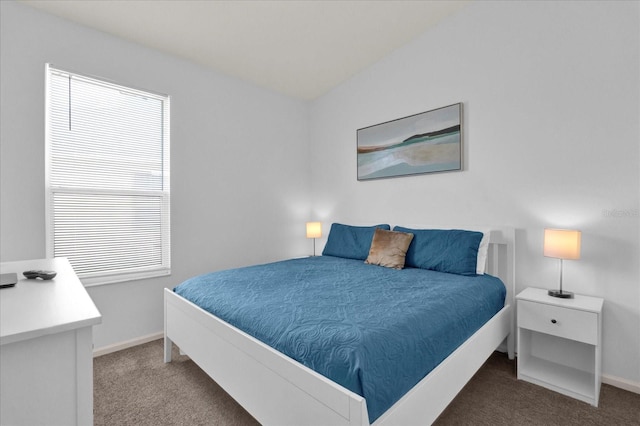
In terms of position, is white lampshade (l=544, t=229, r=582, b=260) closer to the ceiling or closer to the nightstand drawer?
the nightstand drawer

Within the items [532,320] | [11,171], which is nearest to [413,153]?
[532,320]

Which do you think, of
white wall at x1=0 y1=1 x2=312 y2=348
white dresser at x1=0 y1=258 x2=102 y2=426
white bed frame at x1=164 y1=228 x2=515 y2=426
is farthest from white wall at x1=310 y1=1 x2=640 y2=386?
white dresser at x1=0 y1=258 x2=102 y2=426

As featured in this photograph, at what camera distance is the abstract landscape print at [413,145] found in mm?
2844

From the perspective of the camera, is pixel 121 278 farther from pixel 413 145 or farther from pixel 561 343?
pixel 561 343

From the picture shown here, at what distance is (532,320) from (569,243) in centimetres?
56

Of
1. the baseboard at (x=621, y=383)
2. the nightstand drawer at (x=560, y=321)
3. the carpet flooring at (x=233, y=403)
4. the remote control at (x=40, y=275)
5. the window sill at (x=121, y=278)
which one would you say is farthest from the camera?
the window sill at (x=121, y=278)

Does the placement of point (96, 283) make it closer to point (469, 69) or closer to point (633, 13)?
point (469, 69)

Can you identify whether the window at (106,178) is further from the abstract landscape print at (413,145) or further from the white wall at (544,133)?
the white wall at (544,133)

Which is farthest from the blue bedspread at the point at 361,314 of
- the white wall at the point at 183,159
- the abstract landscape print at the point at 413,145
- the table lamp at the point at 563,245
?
the abstract landscape print at the point at 413,145

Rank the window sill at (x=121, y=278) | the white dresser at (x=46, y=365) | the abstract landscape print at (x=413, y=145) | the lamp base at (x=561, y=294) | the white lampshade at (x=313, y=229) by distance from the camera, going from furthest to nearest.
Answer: the white lampshade at (x=313, y=229) < the abstract landscape print at (x=413, y=145) < the window sill at (x=121, y=278) < the lamp base at (x=561, y=294) < the white dresser at (x=46, y=365)

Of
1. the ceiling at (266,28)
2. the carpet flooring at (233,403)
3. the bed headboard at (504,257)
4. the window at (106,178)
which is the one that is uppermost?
the ceiling at (266,28)

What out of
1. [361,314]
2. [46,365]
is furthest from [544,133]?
[46,365]

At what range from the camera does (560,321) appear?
2.00m

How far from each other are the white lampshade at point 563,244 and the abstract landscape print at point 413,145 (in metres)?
0.95
